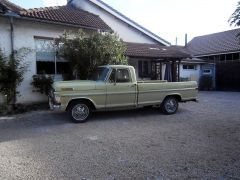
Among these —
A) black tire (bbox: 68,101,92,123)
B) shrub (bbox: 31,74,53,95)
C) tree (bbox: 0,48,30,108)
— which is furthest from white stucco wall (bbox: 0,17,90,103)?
black tire (bbox: 68,101,92,123)

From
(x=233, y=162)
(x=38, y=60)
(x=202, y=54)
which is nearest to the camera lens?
(x=233, y=162)

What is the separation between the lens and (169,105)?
32.7ft

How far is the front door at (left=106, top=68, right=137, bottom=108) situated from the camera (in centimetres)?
882

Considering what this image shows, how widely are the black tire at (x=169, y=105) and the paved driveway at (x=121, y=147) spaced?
24.1 inches

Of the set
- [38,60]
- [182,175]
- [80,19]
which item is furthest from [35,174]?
[80,19]

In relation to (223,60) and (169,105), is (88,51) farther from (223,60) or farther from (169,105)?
(223,60)

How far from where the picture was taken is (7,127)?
7797 millimetres

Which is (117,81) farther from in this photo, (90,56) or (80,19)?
(80,19)

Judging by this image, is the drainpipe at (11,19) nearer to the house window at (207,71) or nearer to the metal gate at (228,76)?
the house window at (207,71)

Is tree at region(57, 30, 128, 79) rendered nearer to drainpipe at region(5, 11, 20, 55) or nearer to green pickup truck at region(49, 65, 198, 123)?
green pickup truck at region(49, 65, 198, 123)

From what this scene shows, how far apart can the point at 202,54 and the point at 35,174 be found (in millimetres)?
25360

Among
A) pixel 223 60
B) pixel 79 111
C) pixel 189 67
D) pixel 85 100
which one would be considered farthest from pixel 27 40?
pixel 223 60

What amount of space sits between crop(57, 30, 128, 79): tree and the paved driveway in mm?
2625

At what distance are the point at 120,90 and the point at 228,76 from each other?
18.0 m
